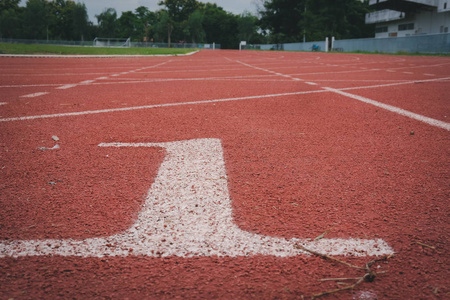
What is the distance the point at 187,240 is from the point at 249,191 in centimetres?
57

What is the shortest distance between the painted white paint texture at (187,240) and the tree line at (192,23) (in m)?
58.9

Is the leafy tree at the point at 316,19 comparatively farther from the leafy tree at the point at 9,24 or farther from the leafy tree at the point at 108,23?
the leafy tree at the point at 9,24

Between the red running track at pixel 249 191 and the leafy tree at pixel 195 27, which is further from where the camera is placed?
the leafy tree at pixel 195 27

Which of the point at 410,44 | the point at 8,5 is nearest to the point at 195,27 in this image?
the point at 8,5

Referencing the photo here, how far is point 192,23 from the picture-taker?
94.1 meters

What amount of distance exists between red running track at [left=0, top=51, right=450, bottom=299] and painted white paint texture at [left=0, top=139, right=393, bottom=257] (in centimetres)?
4

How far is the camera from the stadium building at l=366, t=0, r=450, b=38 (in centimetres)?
3812

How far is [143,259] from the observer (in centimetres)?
128

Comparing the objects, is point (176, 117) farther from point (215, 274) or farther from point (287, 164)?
point (215, 274)

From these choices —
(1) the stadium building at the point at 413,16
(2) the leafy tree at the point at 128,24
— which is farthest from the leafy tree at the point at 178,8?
(1) the stadium building at the point at 413,16

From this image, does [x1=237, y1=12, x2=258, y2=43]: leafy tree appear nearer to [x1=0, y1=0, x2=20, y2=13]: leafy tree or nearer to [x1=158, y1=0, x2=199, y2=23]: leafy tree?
[x1=158, y1=0, x2=199, y2=23]: leafy tree

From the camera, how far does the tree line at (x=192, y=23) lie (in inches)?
2367

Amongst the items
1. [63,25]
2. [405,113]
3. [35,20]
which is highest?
[63,25]

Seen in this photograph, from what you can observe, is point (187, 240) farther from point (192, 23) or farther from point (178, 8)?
point (178, 8)
